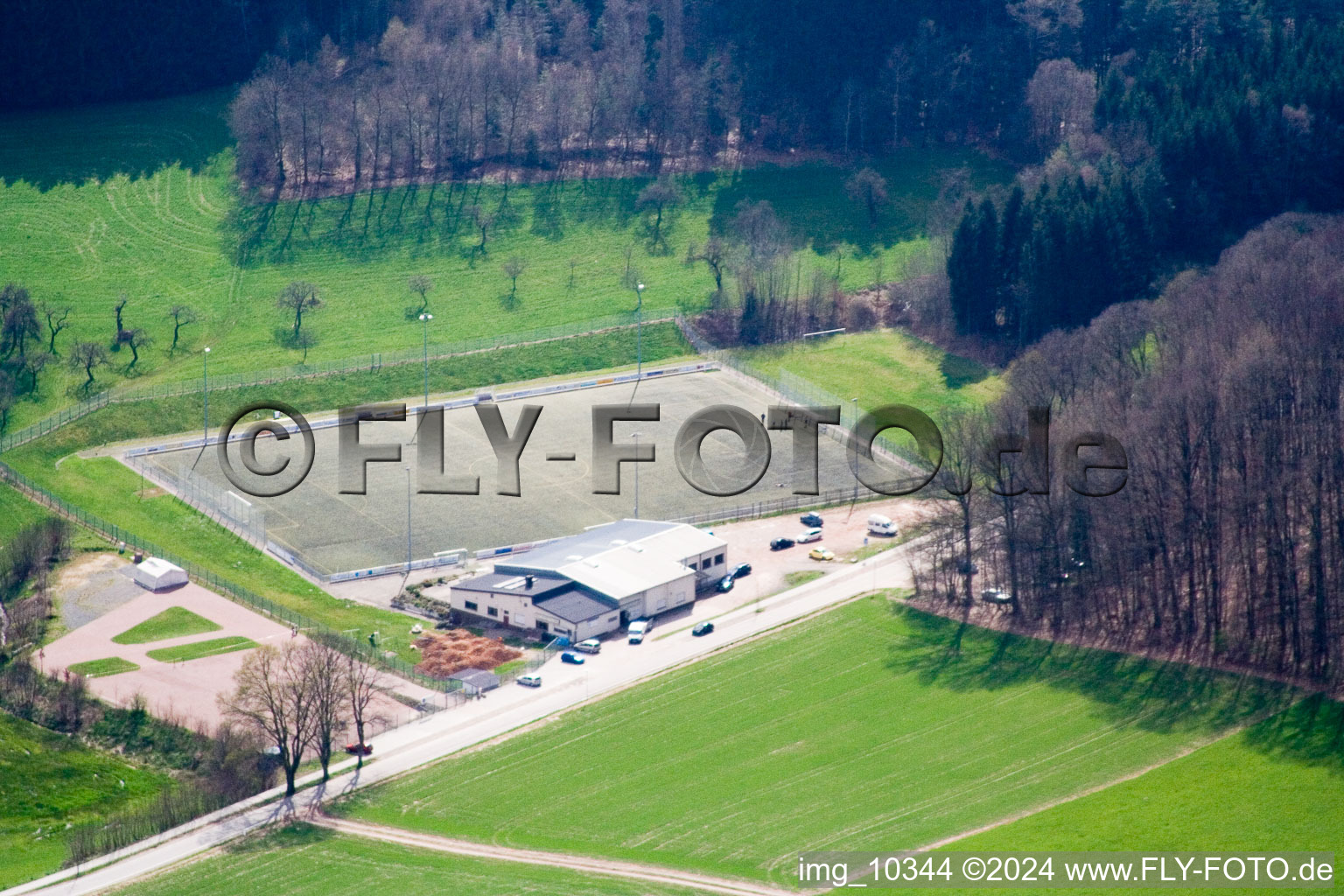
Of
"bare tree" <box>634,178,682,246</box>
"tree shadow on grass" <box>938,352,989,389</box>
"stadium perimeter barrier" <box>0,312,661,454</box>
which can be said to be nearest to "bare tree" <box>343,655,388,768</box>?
"stadium perimeter barrier" <box>0,312,661,454</box>

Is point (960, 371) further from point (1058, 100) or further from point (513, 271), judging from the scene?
point (1058, 100)

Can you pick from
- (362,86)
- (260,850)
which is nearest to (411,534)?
(260,850)

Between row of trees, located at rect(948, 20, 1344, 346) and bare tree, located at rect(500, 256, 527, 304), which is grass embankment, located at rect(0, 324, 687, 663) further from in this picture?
row of trees, located at rect(948, 20, 1344, 346)

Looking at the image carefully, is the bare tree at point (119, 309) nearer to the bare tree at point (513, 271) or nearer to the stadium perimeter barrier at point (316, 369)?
the stadium perimeter barrier at point (316, 369)

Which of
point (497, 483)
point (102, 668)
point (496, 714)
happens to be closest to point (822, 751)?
point (496, 714)

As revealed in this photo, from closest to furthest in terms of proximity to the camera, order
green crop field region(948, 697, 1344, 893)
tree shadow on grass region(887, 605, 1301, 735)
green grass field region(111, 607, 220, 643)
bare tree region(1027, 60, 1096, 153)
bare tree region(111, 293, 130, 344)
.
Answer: green crop field region(948, 697, 1344, 893) → tree shadow on grass region(887, 605, 1301, 735) → green grass field region(111, 607, 220, 643) → bare tree region(111, 293, 130, 344) → bare tree region(1027, 60, 1096, 153)

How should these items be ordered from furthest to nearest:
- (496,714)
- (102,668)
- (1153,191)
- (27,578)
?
1. (1153,191)
2. (27,578)
3. (102,668)
4. (496,714)
